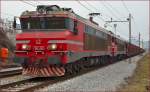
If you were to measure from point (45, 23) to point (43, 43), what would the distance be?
1.40 meters

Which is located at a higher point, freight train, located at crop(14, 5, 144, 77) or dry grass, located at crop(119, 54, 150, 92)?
freight train, located at crop(14, 5, 144, 77)

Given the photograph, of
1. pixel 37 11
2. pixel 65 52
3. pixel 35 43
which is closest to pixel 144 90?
pixel 65 52

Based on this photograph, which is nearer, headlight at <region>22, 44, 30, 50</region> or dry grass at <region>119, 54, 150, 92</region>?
dry grass at <region>119, 54, 150, 92</region>

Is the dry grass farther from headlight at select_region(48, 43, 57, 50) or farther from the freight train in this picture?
headlight at select_region(48, 43, 57, 50)

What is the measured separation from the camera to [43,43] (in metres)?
18.6

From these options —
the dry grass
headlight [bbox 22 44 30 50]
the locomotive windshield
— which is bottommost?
the dry grass

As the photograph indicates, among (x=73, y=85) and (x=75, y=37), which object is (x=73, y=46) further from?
(x=73, y=85)

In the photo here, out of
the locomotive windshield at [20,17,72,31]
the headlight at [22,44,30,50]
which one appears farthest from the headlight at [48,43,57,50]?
the locomotive windshield at [20,17,72,31]

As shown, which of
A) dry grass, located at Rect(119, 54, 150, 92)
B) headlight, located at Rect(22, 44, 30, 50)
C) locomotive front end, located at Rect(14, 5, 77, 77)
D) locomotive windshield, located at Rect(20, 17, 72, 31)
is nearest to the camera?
dry grass, located at Rect(119, 54, 150, 92)

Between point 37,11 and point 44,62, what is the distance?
2943 millimetres

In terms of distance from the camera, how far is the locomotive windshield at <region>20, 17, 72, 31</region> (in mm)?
19516

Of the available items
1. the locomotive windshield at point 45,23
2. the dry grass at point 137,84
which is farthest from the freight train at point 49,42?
the dry grass at point 137,84

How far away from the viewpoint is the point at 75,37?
20328 mm

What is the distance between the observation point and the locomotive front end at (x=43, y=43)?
18359mm
